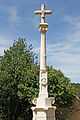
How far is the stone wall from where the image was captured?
1875 cm

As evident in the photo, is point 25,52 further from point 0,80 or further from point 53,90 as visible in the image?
point 53,90

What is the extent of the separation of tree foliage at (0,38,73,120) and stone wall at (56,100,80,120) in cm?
247

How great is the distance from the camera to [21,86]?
15.8 m

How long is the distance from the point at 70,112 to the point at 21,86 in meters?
7.14

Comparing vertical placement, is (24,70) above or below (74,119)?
above

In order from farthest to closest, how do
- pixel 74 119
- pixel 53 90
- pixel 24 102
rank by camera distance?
1. pixel 74 119
2. pixel 24 102
3. pixel 53 90

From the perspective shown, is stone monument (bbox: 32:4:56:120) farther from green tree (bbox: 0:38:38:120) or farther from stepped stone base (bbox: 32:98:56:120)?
green tree (bbox: 0:38:38:120)

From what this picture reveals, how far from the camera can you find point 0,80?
1650 cm

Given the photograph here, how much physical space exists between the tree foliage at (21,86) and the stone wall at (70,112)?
247 cm

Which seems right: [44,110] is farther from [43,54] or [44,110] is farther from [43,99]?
[43,54]

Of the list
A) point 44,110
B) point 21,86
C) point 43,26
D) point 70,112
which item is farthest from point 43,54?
point 70,112

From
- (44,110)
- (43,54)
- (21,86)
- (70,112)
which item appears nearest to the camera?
(44,110)

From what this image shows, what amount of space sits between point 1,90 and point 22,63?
3353 mm

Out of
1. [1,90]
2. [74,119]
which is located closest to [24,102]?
[1,90]
